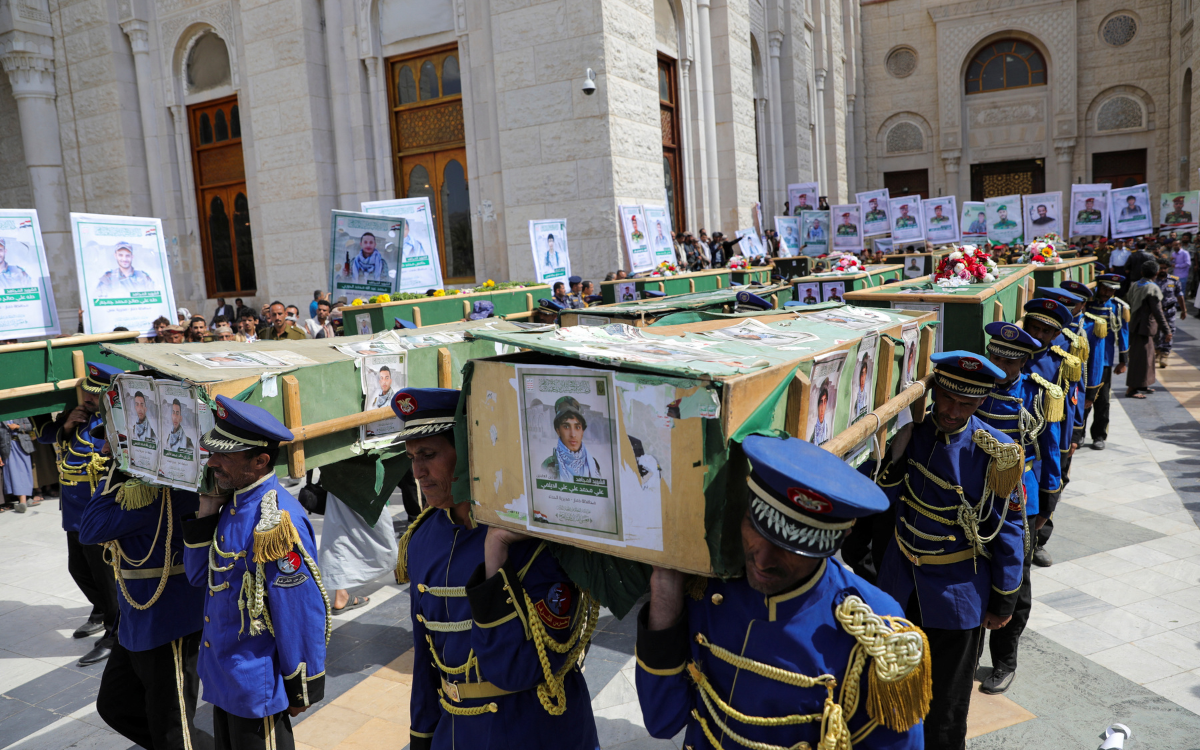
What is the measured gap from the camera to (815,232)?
61.9 ft

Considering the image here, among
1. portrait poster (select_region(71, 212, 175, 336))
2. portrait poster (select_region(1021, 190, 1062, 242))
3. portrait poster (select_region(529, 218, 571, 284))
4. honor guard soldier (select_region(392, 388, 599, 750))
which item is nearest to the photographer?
honor guard soldier (select_region(392, 388, 599, 750))

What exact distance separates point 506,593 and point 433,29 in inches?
595

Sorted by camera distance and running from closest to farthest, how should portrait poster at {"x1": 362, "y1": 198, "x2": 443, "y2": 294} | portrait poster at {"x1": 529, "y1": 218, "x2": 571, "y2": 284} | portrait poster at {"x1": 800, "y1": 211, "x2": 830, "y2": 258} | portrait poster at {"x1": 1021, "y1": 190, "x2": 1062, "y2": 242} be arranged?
portrait poster at {"x1": 362, "y1": 198, "x2": 443, "y2": 294} → portrait poster at {"x1": 529, "y1": 218, "x2": 571, "y2": 284} → portrait poster at {"x1": 1021, "y1": 190, "x2": 1062, "y2": 242} → portrait poster at {"x1": 800, "y1": 211, "x2": 830, "y2": 258}

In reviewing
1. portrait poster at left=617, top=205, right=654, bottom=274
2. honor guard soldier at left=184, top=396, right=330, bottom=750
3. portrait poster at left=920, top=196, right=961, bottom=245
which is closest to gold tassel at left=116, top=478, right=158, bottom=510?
honor guard soldier at left=184, top=396, right=330, bottom=750

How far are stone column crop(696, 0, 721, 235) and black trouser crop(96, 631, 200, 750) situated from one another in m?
16.1

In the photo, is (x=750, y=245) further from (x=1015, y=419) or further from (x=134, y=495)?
(x=134, y=495)

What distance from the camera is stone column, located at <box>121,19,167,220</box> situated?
17.5 m

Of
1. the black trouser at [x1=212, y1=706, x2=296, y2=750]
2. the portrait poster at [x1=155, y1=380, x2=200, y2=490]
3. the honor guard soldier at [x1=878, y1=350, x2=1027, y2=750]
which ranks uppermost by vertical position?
the portrait poster at [x1=155, y1=380, x2=200, y2=490]

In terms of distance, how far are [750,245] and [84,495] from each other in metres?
14.3

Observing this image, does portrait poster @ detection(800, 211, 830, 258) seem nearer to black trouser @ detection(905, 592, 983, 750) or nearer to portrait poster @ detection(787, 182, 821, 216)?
portrait poster @ detection(787, 182, 821, 216)

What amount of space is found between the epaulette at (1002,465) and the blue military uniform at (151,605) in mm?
3701

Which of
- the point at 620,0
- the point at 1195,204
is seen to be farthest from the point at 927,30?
the point at 620,0

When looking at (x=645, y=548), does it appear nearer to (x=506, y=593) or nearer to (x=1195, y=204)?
(x=506, y=593)

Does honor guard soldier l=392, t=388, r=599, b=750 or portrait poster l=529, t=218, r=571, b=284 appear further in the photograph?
portrait poster l=529, t=218, r=571, b=284
